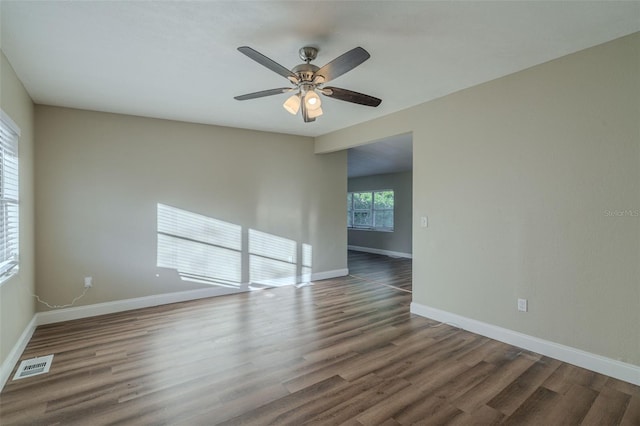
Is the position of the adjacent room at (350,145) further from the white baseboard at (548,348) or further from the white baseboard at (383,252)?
the white baseboard at (383,252)

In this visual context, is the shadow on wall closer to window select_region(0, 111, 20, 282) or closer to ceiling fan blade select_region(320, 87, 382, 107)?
window select_region(0, 111, 20, 282)

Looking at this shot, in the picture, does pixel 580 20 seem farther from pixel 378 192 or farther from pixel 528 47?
pixel 378 192

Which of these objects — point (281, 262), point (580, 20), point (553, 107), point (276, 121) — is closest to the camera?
point (580, 20)

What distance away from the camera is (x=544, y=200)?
2732mm

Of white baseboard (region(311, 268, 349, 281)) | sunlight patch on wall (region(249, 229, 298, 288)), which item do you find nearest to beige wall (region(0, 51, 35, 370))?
sunlight patch on wall (region(249, 229, 298, 288))

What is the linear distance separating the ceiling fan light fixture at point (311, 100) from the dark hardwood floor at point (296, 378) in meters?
2.12

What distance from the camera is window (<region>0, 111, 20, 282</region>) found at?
2.45 meters

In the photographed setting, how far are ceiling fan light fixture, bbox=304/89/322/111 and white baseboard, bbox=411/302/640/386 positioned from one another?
2.71 m

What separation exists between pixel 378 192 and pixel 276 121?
5679 mm

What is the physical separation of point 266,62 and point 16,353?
3.23 metres

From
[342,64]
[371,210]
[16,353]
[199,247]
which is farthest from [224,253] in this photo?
[371,210]

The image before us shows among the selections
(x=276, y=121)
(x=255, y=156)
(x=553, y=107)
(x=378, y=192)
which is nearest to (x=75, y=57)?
Result: (x=276, y=121)

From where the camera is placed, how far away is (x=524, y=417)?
1.92m

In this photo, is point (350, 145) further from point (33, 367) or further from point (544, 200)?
point (33, 367)
